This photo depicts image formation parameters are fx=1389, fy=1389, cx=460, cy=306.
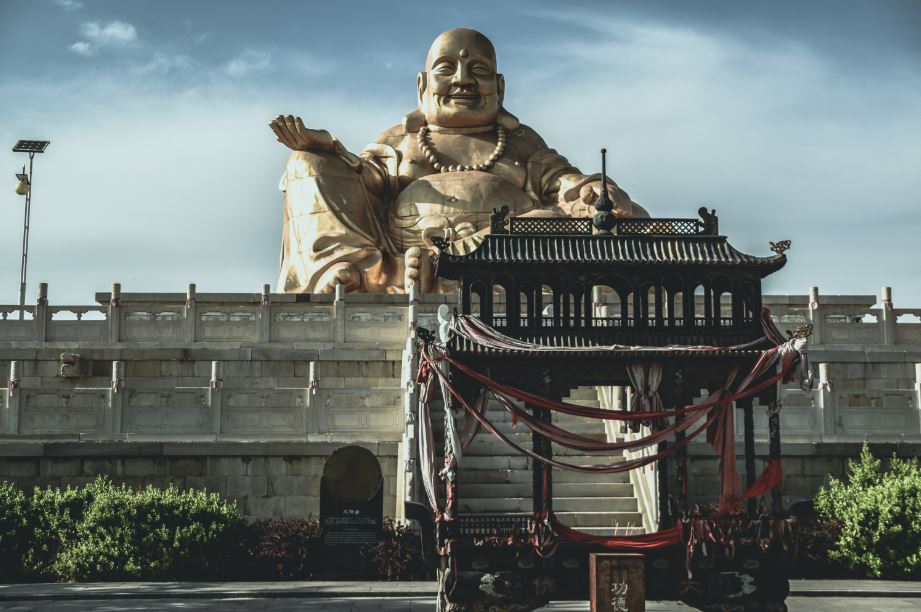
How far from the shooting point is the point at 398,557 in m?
17.2

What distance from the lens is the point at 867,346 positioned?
2292cm

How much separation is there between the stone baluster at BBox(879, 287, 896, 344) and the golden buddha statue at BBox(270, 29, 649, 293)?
5.23 metres

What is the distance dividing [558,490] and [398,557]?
99.8 inches

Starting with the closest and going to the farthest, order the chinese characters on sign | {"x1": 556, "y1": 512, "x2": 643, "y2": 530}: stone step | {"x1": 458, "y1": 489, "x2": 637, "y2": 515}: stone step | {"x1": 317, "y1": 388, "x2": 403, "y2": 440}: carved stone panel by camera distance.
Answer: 1. the chinese characters on sign
2. {"x1": 556, "y1": 512, "x2": 643, "y2": 530}: stone step
3. {"x1": 458, "y1": 489, "x2": 637, "y2": 515}: stone step
4. {"x1": 317, "y1": 388, "x2": 403, "y2": 440}: carved stone panel

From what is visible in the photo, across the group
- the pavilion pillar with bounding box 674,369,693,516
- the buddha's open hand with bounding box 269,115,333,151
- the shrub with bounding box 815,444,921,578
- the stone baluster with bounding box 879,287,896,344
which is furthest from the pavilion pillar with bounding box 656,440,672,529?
the buddha's open hand with bounding box 269,115,333,151

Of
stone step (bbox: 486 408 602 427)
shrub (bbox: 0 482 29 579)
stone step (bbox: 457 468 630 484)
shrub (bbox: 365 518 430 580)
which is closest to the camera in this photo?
shrub (bbox: 365 518 430 580)

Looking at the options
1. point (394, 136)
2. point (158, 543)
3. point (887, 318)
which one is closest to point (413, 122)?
point (394, 136)

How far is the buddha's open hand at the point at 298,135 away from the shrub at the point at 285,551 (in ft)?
35.0

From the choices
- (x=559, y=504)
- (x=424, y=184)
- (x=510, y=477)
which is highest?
(x=424, y=184)

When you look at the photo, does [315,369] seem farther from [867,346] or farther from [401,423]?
[867,346]

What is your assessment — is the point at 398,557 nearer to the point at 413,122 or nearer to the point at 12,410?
the point at 12,410

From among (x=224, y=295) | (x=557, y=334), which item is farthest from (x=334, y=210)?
(x=557, y=334)

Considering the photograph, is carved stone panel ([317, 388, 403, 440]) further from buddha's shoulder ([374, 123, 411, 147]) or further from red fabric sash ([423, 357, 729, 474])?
buddha's shoulder ([374, 123, 411, 147])

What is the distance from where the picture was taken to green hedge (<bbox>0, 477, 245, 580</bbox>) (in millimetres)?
17250
